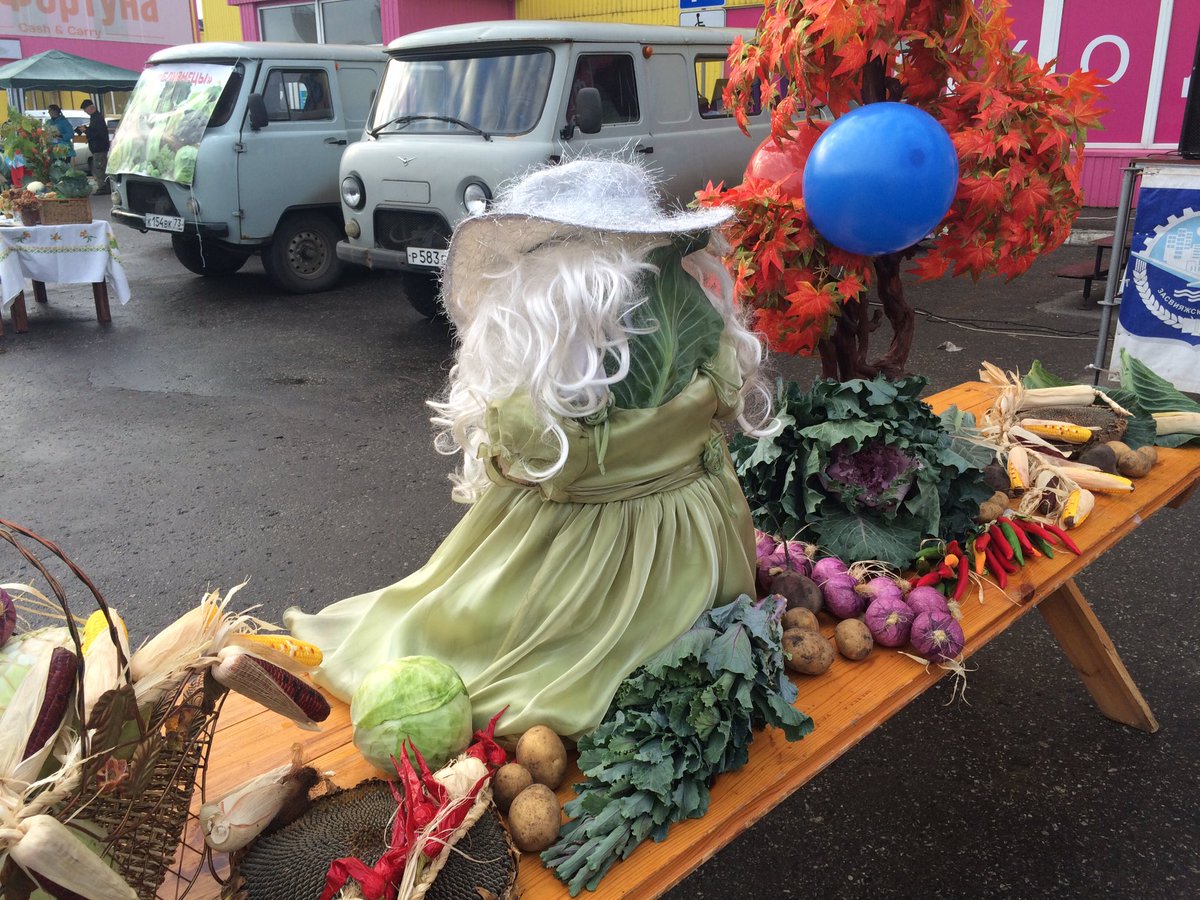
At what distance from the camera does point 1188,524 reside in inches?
165

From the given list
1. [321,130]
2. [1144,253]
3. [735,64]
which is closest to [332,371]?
[321,130]

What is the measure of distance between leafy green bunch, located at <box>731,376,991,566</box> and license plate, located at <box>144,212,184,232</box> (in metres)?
7.33

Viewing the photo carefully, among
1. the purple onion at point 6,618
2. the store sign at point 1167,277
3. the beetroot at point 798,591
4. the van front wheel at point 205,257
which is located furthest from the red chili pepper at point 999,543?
the van front wheel at point 205,257

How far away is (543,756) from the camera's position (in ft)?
5.38

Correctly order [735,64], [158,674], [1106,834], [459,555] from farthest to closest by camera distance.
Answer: [735,64]
[1106,834]
[459,555]
[158,674]

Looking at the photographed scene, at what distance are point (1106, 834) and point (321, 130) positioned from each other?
27.0 feet

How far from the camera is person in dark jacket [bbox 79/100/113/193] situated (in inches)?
646

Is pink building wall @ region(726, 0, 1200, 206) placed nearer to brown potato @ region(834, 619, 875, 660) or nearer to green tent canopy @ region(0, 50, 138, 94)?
brown potato @ region(834, 619, 875, 660)

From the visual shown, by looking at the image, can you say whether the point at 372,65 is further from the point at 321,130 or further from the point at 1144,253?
the point at 1144,253

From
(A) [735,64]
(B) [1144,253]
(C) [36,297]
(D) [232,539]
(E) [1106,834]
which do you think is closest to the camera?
(E) [1106,834]

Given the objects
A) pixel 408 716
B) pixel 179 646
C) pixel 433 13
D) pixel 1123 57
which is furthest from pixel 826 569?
pixel 433 13

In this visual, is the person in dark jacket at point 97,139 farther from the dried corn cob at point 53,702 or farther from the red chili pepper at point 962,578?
the dried corn cob at point 53,702

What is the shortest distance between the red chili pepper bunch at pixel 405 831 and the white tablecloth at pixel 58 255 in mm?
7446

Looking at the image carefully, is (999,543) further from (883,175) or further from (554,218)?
(554,218)
